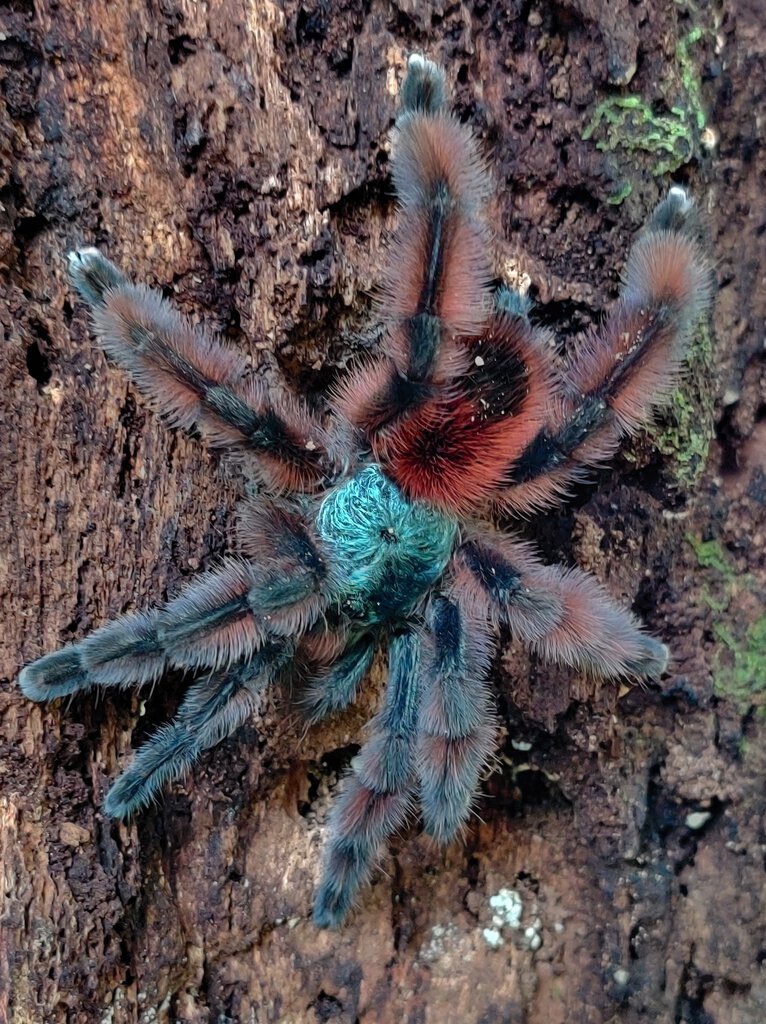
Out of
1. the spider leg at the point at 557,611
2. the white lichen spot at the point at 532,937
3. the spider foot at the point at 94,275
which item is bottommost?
the white lichen spot at the point at 532,937

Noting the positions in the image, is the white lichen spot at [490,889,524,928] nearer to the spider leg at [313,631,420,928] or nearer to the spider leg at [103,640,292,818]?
the spider leg at [313,631,420,928]

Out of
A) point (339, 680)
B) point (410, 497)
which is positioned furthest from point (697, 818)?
point (410, 497)

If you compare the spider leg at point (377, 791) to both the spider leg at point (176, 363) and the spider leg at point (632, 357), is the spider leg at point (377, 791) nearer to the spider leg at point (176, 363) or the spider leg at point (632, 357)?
the spider leg at point (632, 357)

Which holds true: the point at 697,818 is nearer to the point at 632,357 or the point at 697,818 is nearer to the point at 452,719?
the point at 452,719

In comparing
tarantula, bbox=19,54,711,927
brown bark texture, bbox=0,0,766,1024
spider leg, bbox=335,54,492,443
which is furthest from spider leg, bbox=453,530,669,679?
spider leg, bbox=335,54,492,443

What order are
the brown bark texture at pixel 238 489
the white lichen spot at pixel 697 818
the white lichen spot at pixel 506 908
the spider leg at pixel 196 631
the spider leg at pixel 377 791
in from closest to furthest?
1. the spider leg at pixel 196 631
2. the brown bark texture at pixel 238 489
3. the spider leg at pixel 377 791
4. the white lichen spot at pixel 697 818
5. the white lichen spot at pixel 506 908

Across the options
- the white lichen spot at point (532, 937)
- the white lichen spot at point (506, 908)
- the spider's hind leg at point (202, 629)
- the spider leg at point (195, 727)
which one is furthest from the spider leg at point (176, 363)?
the white lichen spot at point (532, 937)

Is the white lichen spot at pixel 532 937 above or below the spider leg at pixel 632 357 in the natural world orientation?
below

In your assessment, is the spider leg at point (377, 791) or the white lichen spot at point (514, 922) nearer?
the spider leg at point (377, 791)
